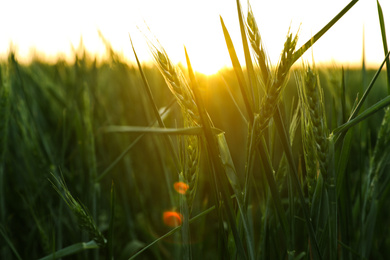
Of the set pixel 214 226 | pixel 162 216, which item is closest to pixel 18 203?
pixel 162 216

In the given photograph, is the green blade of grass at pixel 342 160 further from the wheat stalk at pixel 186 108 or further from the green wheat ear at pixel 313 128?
the wheat stalk at pixel 186 108

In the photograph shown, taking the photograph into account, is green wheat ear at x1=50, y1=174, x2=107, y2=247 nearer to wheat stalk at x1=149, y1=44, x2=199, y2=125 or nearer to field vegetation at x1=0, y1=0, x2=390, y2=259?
field vegetation at x1=0, y1=0, x2=390, y2=259

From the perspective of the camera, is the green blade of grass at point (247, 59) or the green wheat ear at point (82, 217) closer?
the green blade of grass at point (247, 59)

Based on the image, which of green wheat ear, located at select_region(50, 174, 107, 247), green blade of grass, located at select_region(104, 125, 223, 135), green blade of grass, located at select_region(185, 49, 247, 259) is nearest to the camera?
green blade of grass, located at select_region(104, 125, 223, 135)

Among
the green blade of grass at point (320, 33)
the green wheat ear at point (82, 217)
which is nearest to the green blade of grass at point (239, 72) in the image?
the green blade of grass at point (320, 33)

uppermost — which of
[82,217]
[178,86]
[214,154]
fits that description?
[178,86]

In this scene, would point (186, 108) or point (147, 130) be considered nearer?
point (147, 130)

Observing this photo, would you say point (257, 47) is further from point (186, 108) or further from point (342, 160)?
point (342, 160)

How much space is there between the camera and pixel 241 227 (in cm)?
63

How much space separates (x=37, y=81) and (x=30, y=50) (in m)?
0.85

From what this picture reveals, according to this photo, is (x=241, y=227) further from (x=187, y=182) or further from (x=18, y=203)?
(x=18, y=203)

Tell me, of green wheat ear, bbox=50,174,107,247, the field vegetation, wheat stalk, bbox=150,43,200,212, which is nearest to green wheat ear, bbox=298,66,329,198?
the field vegetation

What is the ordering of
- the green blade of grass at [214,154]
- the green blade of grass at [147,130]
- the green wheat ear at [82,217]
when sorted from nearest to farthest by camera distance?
the green blade of grass at [147,130]
the green blade of grass at [214,154]
the green wheat ear at [82,217]

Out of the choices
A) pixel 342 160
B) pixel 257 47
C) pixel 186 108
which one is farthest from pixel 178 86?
pixel 342 160
